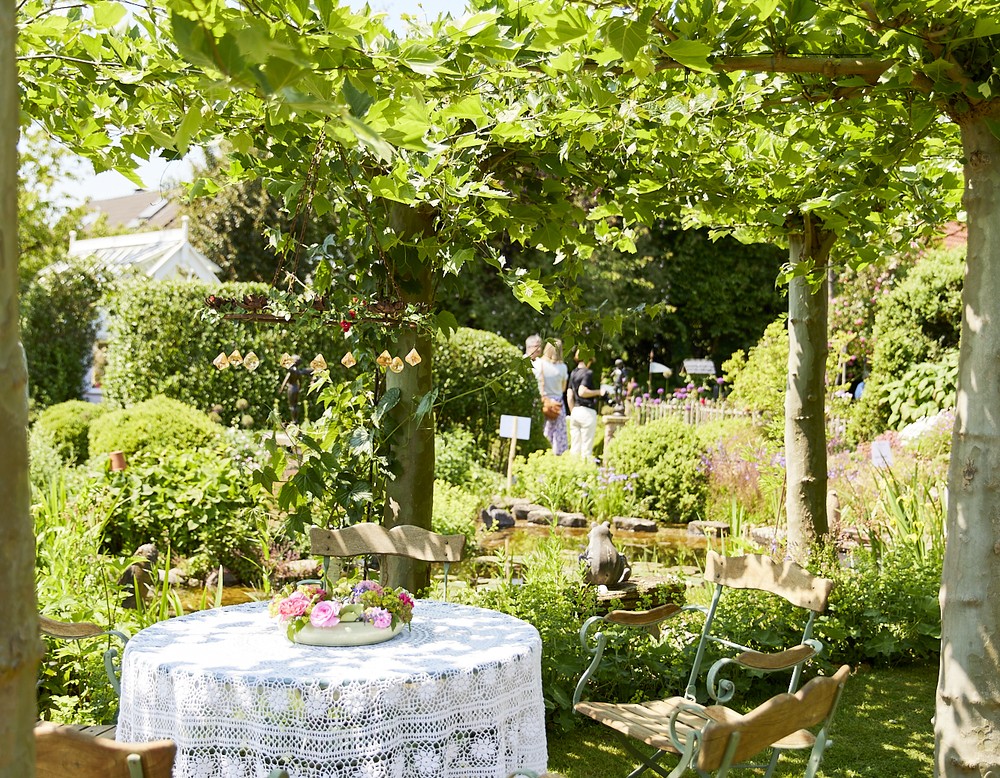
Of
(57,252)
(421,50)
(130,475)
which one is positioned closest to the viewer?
(421,50)

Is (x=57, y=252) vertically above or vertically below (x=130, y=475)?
above

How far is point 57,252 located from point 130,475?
1384cm

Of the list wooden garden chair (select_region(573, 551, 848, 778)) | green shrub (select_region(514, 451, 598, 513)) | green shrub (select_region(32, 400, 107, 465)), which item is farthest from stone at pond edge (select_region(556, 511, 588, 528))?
green shrub (select_region(32, 400, 107, 465))

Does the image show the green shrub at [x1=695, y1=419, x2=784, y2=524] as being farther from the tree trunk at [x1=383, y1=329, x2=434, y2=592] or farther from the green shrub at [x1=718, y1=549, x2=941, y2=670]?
the tree trunk at [x1=383, y1=329, x2=434, y2=592]

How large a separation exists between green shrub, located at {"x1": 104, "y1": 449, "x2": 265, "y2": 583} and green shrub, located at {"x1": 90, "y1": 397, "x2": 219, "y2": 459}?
37.6 inches

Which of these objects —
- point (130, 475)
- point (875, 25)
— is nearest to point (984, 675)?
point (875, 25)

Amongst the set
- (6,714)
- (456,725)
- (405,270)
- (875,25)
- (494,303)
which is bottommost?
(456,725)

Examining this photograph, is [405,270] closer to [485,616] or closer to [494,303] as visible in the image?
[485,616]

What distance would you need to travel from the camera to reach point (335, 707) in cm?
283

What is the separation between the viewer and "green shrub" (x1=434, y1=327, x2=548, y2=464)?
1156 centimetres

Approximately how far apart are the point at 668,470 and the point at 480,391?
9.69ft

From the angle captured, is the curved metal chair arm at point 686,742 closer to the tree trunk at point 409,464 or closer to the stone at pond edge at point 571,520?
the tree trunk at point 409,464

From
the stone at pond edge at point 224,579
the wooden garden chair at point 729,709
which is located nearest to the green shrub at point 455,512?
the stone at pond edge at point 224,579

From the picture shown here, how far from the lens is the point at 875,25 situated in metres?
3.00
